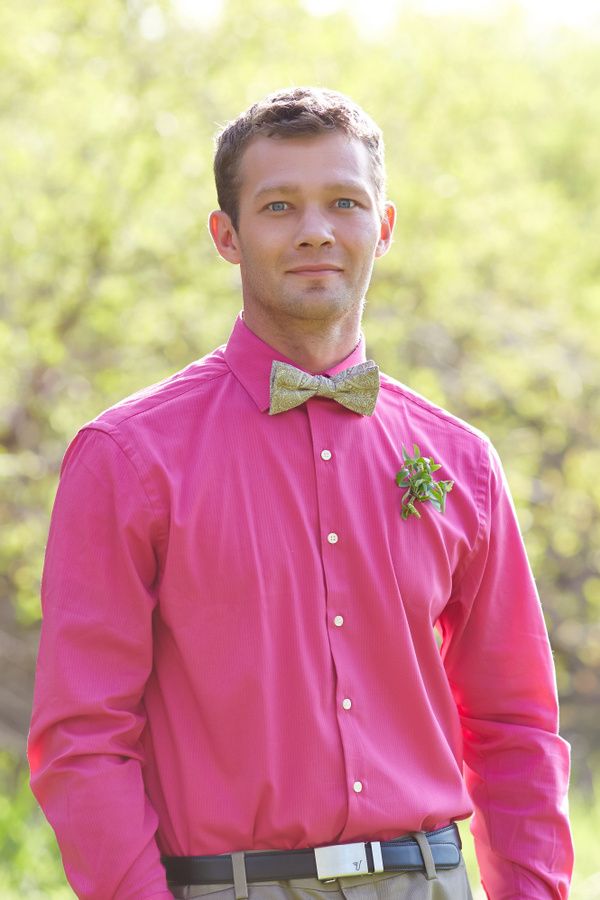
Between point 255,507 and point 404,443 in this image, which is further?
point 404,443

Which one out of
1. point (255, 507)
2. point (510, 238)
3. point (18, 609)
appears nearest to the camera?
point (255, 507)

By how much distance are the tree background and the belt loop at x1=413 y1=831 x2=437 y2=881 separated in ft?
12.1

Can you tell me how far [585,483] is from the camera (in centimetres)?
1014

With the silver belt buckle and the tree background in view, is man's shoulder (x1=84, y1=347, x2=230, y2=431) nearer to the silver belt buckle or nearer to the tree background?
the silver belt buckle

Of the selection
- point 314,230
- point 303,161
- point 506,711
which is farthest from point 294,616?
point 303,161

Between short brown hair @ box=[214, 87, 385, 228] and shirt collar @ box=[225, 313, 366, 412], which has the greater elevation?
short brown hair @ box=[214, 87, 385, 228]

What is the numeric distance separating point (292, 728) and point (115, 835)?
0.35m

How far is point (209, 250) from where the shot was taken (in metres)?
7.96

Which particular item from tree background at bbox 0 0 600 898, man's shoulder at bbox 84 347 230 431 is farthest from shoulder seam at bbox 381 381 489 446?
tree background at bbox 0 0 600 898

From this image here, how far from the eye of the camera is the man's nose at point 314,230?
2.46 metres

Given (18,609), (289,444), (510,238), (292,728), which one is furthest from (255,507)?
(510,238)

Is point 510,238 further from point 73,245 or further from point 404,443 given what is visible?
point 404,443

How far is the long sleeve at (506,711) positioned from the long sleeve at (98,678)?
0.70 metres

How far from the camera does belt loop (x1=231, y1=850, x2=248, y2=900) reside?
220 cm
